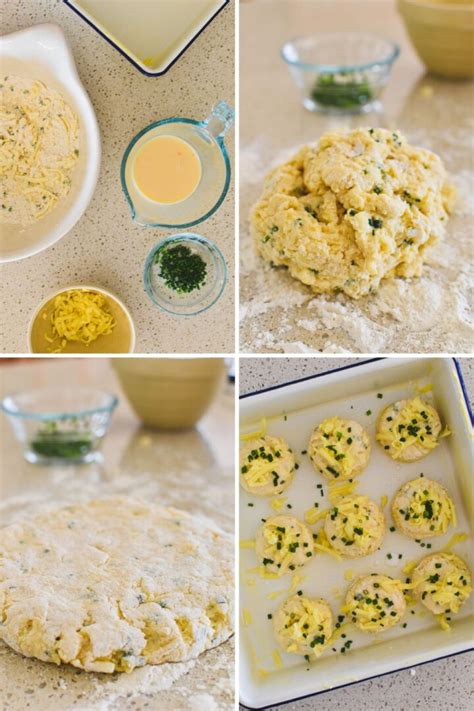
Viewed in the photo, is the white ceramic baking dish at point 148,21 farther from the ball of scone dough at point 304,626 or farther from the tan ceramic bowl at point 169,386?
the ball of scone dough at point 304,626

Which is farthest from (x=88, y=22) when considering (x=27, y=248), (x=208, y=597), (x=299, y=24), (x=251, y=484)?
(x=299, y=24)

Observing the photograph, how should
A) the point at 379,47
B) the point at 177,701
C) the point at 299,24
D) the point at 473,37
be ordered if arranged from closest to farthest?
the point at 177,701
the point at 473,37
the point at 379,47
the point at 299,24

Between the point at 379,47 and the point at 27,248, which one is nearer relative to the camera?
the point at 27,248

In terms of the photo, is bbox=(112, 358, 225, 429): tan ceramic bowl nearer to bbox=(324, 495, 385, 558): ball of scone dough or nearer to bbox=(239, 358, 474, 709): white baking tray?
bbox=(239, 358, 474, 709): white baking tray

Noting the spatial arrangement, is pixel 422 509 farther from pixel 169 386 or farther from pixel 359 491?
pixel 169 386

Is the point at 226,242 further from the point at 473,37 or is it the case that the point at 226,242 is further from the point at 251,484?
the point at 473,37

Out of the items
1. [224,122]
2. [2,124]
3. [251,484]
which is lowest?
[251,484]

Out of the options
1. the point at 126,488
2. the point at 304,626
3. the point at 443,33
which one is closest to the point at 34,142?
the point at 126,488
